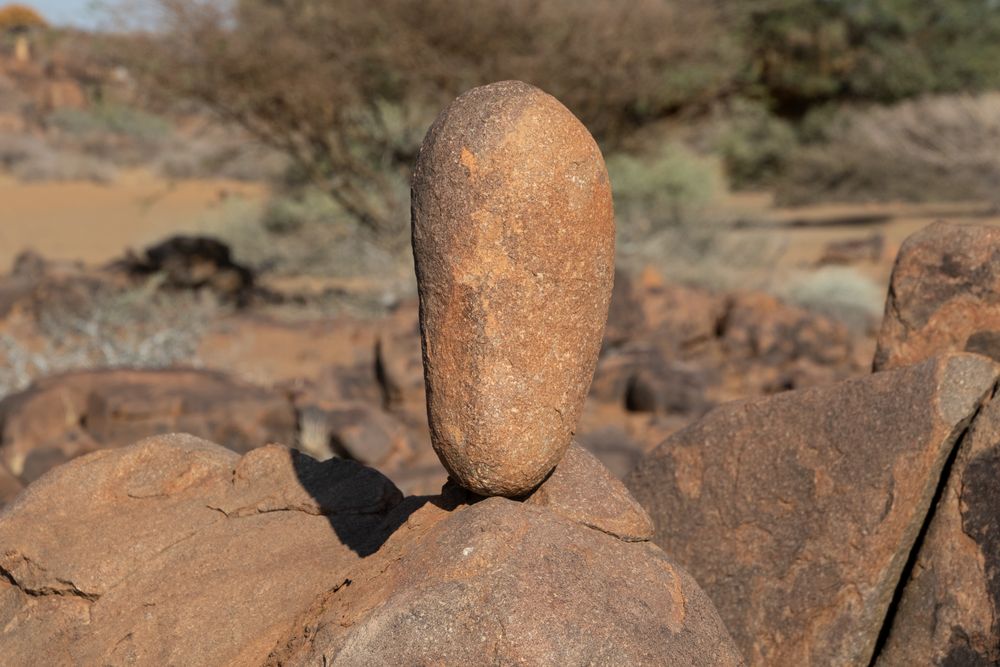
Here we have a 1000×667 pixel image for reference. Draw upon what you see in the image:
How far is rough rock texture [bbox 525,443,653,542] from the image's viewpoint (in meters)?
3.11

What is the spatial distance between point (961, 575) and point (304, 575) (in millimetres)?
1871

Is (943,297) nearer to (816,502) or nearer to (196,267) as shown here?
(816,502)

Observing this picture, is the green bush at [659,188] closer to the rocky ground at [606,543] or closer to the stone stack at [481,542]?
the rocky ground at [606,543]

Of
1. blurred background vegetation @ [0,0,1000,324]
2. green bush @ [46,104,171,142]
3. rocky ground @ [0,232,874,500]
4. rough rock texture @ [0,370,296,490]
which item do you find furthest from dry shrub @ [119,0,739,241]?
green bush @ [46,104,171,142]

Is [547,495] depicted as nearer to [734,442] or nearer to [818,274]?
[734,442]

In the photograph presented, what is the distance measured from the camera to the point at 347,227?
51.9 ft

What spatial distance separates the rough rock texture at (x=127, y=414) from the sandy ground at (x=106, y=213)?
736 centimetres

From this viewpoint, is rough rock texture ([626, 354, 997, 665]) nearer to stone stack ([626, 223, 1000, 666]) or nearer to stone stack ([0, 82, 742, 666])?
stone stack ([626, 223, 1000, 666])

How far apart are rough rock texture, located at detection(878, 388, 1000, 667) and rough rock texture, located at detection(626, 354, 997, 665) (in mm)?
56

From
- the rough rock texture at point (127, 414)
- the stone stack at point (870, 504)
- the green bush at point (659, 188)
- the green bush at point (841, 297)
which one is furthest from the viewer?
the green bush at point (659, 188)

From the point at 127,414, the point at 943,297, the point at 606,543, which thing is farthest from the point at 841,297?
the point at 606,543

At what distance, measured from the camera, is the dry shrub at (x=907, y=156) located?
1880cm

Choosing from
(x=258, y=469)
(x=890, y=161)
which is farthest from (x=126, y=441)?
(x=890, y=161)

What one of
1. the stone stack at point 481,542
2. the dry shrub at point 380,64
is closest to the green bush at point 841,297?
the dry shrub at point 380,64
